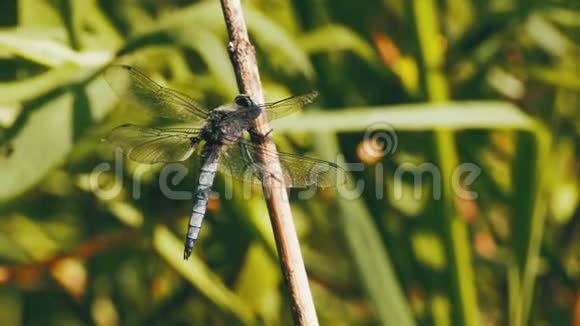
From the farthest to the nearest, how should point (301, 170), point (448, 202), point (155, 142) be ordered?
point (448, 202) → point (155, 142) → point (301, 170)

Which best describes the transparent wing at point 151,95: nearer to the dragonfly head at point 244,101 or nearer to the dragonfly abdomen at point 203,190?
the dragonfly abdomen at point 203,190

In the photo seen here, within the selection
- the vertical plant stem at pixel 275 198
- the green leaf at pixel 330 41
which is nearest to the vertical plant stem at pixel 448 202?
the green leaf at pixel 330 41

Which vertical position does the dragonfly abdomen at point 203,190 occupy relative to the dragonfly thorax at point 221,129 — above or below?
below

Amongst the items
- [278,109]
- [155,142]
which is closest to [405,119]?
[278,109]

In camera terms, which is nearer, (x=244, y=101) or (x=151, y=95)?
(x=244, y=101)

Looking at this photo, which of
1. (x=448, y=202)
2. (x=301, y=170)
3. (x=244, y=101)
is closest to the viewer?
(x=244, y=101)

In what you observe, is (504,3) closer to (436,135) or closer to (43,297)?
(436,135)

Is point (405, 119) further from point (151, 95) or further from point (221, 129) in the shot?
point (151, 95)
